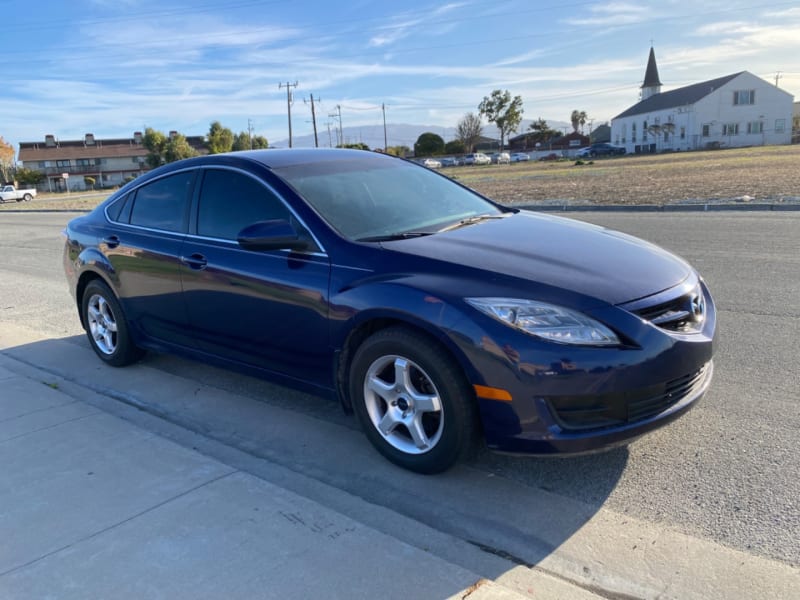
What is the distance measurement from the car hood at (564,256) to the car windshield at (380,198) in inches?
11.0

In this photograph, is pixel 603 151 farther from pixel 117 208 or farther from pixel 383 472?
pixel 383 472

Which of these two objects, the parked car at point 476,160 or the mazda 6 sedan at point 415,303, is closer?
the mazda 6 sedan at point 415,303

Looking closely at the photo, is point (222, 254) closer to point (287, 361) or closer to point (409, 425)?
point (287, 361)

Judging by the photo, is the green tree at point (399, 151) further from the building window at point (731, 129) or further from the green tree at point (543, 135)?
the building window at point (731, 129)

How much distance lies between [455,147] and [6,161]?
224 ft

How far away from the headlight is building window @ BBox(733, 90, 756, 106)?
88763 mm

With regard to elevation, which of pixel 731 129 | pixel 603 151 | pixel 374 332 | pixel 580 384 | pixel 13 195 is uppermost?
pixel 731 129

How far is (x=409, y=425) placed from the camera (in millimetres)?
3311

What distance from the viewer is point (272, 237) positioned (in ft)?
11.7

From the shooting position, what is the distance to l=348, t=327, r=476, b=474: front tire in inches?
120

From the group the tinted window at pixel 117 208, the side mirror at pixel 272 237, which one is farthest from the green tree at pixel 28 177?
the side mirror at pixel 272 237

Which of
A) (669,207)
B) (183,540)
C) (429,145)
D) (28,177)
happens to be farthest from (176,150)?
(183,540)

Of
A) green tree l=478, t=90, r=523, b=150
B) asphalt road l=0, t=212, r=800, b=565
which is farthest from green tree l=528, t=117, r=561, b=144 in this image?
asphalt road l=0, t=212, r=800, b=565

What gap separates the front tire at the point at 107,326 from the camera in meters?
5.19
